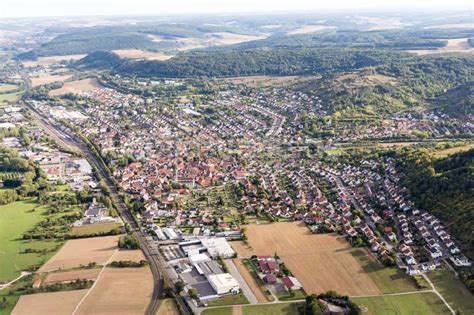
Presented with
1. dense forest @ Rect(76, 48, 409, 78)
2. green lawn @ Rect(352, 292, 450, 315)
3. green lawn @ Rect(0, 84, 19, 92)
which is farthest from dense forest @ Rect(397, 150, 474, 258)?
green lawn @ Rect(0, 84, 19, 92)

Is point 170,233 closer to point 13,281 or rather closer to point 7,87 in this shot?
point 13,281

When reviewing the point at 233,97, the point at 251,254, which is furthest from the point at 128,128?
the point at 251,254

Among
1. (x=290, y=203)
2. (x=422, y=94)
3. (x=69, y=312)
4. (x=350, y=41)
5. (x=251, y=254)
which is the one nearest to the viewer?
(x=69, y=312)

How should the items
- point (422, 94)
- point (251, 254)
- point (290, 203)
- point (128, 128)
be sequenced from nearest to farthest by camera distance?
point (251, 254) → point (290, 203) → point (128, 128) → point (422, 94)

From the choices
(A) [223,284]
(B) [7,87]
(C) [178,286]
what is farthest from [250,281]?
(B) [7,87]

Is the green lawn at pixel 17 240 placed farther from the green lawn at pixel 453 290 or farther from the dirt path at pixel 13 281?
the green lawn at pixel 453 290

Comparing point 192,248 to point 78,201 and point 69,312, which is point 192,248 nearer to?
point 69,312
